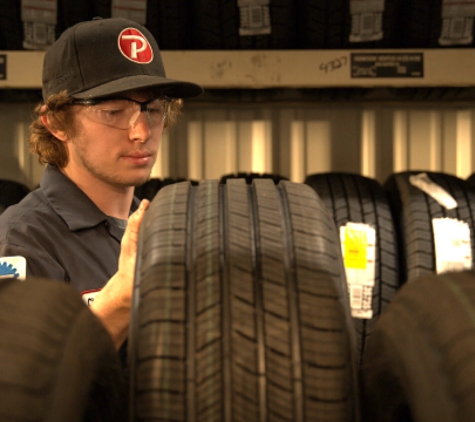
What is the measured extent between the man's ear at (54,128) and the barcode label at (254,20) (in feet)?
2.81

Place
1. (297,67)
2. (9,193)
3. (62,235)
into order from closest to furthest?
1. (62,235)
2. (297,67)
3. (9,193)

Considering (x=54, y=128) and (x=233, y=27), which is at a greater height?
(x=233, y=27)

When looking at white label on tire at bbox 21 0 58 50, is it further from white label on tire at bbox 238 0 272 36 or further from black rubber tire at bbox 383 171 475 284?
black rubber tire at bbox 383 171 475 284

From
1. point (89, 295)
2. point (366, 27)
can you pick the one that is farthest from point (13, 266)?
point (366, 27)

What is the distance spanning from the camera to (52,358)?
1.76ft

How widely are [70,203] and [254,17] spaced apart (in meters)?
1.03

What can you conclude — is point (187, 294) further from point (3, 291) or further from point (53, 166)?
point (53, 166)

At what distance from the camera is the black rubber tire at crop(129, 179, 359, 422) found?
0.65 meters

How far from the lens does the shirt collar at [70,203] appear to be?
1259 millimetres

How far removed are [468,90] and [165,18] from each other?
1258 mm

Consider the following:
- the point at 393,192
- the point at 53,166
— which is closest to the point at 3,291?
the point at 53,166

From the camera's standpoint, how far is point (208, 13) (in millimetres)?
2021

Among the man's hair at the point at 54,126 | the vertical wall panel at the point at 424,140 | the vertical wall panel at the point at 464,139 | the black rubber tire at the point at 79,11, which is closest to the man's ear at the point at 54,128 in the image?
the man's hair at the point at 54,126

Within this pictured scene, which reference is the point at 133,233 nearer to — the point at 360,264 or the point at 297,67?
the point at 360,264
